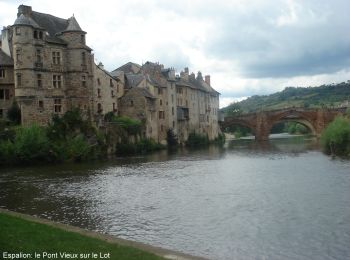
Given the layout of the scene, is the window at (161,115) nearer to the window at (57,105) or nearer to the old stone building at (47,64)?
the old stone building at (47,64)

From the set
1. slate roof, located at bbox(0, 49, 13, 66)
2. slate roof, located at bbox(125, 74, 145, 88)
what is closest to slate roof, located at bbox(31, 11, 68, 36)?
slate roof, located at bbox(0, 49, 13, 66)

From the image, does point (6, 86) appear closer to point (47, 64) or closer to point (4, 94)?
point (4, 94)

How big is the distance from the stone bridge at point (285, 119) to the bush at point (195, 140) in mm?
16016

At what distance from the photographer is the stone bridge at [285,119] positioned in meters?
101

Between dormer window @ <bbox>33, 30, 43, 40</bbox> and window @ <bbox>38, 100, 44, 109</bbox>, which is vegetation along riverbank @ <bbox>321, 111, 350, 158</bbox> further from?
dormer window @ <bbox>33, 30, 43, 40</bbox>

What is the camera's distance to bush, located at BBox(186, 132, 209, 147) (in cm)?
9113

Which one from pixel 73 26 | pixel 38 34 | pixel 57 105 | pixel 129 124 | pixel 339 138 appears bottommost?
pixel 339 138

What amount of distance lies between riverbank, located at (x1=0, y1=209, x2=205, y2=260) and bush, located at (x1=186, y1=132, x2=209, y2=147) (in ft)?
242

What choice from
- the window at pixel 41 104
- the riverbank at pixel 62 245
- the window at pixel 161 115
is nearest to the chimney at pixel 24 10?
the window at pixel 41 104

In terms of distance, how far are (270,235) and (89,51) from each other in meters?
49.2

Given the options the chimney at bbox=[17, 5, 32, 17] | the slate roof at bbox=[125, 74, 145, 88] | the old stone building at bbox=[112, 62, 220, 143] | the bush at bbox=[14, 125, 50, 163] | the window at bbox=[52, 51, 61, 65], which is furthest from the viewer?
the slate roof at bbox=[125, 74, 145, 88]

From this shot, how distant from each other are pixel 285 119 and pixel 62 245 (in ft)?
316

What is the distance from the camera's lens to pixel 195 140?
305ft

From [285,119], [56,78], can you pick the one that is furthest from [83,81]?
[285,119]
